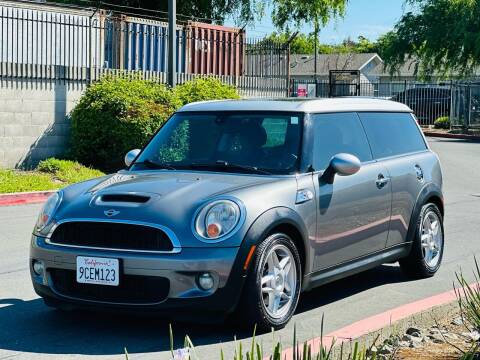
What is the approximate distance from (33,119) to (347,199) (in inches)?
501

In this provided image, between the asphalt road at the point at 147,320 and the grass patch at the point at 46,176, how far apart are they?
5.28 m

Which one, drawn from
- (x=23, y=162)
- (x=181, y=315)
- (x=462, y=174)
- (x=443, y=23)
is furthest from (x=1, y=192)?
(x=443, y=23)

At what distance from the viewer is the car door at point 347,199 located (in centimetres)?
709

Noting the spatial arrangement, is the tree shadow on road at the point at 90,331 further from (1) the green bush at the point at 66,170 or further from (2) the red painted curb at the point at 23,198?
(1) the green bush at the point at 66,170

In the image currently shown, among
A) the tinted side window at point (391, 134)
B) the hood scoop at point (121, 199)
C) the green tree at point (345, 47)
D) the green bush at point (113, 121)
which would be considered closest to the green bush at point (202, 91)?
the green bush at point (113, 121)

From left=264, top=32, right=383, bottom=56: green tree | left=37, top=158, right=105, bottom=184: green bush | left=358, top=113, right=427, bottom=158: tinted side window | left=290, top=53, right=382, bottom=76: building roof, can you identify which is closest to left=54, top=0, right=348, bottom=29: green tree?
left=37, top=158, right=105, bottom=184: green bush

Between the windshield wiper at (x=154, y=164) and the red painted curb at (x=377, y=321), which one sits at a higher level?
the windshield wiper at (x=154, y=164)

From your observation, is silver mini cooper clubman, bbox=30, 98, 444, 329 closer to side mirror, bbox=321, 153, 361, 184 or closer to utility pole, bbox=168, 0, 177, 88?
side mirror, bbox=321, 153, 361, 184

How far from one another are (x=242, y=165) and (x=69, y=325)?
5.87ft

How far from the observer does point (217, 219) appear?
6.19 meters

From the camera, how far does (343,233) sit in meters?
7.29

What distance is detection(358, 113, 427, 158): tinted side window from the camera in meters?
8.20

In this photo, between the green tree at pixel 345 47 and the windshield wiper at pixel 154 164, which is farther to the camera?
the green tree at pixel 345 47

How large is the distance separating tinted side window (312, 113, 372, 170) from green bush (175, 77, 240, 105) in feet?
41.8
